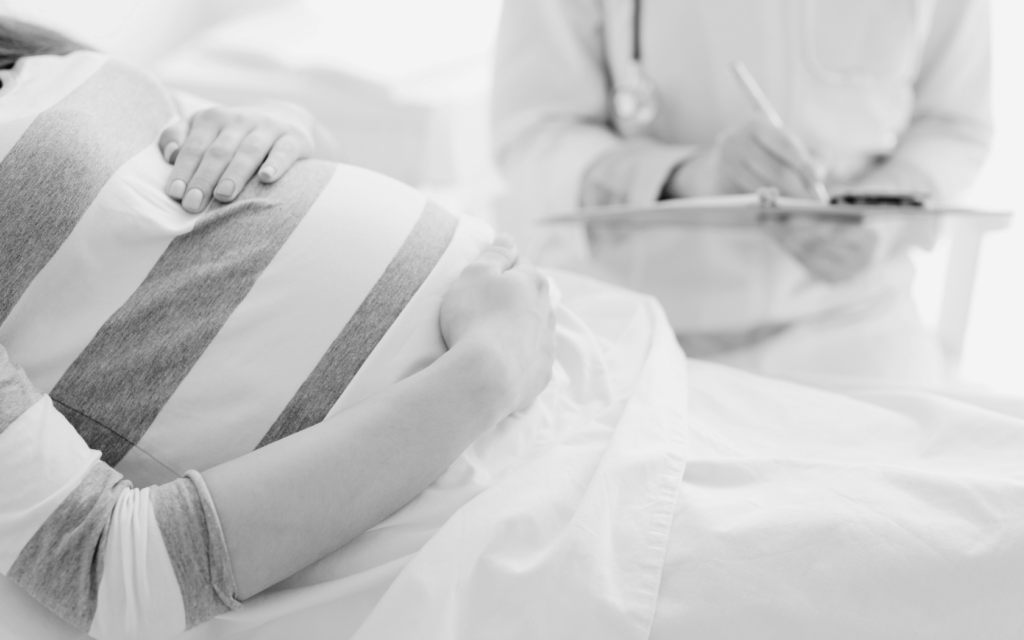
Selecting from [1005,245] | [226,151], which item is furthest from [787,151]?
[1005,245]

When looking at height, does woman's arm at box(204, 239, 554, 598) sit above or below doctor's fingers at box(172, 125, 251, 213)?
below

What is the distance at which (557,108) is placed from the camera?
3.79 ft

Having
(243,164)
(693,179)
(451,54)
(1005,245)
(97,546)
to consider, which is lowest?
(1005,245)

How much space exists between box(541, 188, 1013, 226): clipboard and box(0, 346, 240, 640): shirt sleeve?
533 millimetres

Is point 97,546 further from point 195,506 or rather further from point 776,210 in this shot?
point 776,210

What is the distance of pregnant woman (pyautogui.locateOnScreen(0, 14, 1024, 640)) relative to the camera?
0.46 m

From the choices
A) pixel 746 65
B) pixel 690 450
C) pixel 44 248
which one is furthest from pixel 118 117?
pixel 746 65

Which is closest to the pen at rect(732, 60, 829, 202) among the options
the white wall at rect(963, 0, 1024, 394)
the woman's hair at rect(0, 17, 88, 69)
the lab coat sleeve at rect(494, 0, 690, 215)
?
the lab coat sleeve at rect(494, 0, 690, 215)

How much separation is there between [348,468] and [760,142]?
634 millimetres

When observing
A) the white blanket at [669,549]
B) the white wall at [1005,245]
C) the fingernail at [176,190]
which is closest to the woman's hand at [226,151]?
the fingernail at [176,190]

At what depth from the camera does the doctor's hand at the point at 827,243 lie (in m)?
0.91

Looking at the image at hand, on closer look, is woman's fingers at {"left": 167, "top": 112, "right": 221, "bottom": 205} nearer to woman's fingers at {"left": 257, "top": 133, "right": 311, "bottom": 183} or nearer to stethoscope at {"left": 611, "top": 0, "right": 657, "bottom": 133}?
woman's fingers at {"left": 257, "top": 133, "right": 311, "bottom": 183}

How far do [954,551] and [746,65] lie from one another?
2.47 ft

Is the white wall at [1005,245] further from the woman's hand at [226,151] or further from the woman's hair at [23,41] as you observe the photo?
the woman's hair at [23,41]
